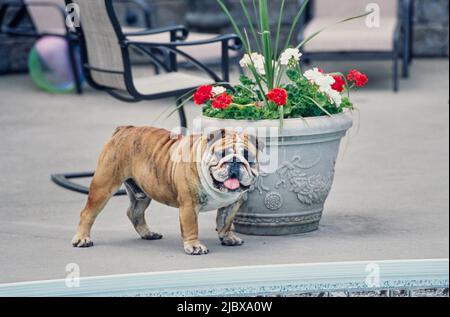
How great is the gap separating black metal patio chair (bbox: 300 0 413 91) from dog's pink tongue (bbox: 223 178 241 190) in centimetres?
526

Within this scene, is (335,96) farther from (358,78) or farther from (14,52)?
(14,52)

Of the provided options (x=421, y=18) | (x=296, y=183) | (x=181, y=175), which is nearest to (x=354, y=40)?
(x=421, y=18)

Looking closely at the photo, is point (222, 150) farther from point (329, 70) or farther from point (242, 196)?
point (329, 70)

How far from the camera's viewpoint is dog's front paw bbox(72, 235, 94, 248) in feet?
17.1

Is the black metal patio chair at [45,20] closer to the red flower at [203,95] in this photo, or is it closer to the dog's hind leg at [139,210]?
the dog's hind leg at [139,210]

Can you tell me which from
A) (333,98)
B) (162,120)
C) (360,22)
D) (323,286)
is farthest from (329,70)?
(323,286)

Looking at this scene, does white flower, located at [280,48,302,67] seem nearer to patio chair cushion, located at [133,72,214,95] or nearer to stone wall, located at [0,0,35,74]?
patio chair cushion, located at [133,72,214,95]

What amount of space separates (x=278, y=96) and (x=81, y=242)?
112cm

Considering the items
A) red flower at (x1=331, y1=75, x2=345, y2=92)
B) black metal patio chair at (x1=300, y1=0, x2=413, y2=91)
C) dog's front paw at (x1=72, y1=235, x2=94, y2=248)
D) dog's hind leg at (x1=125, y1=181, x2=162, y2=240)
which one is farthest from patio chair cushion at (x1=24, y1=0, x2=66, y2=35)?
red flower at (x1=331, y1=75, x2=345, y2=92)

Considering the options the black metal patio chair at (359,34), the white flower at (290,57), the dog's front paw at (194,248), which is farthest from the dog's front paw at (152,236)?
the black metal patio chair at (359,34)

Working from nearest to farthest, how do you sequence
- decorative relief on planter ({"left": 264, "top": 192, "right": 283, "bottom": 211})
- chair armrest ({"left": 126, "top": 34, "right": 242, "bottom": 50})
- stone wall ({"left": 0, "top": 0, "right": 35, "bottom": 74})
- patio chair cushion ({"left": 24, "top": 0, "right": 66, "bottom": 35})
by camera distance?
decorative relief on planter ({"left": 264, "top": 192, "right": 283, "bottom": 211}), chair armrest ({"left": 126, "top": 34, "right": 242, "bottom": 50}), patio chair cushion ({"left": 24, "top": 0, "right": 66, "bottom": 35}), stone wall ({"left": 0, "top": 0, "right": 35, "bottom": 74})

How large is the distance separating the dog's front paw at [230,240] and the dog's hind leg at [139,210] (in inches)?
14.9

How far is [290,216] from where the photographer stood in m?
5.30

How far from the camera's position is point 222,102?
5.02 metres
